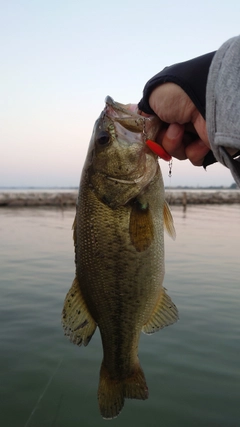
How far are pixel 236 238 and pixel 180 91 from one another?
20668mm

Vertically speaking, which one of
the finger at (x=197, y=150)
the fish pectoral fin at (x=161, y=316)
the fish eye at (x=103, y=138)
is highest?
the fish eye at (x=103, y=138)

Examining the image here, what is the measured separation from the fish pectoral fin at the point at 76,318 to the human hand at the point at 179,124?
45.4 inches

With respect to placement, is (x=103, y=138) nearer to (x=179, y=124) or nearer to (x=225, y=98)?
(x=179, y=124)

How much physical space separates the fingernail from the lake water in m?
4.09

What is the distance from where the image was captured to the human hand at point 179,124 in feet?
8.14

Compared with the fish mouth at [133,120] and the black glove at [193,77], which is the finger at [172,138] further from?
the black glove at [193,77]

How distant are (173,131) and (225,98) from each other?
67 centimetres

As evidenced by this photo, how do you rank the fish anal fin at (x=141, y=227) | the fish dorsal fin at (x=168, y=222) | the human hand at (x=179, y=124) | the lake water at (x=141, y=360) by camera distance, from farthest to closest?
the lake water at (x=141, y=360), the fish dorsal fin at (x=168, y=222), the fish anal fin at (x=141, y=227), the human hand at (x=179, y=124)

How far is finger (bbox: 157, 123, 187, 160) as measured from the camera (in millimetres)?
2740

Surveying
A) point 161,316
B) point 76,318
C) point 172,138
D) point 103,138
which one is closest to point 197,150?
point 172,138

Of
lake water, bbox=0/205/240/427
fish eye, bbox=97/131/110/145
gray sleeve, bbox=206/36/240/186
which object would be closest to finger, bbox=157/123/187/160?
fish eye, bbox=97/131/110/145

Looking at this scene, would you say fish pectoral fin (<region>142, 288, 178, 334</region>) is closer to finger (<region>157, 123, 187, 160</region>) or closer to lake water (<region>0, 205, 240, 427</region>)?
finger (<region>157, 123, 187, 160</region>)

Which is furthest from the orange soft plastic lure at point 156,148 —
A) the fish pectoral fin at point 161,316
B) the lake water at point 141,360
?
the lake water at point 141,360

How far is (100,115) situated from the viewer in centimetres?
286
